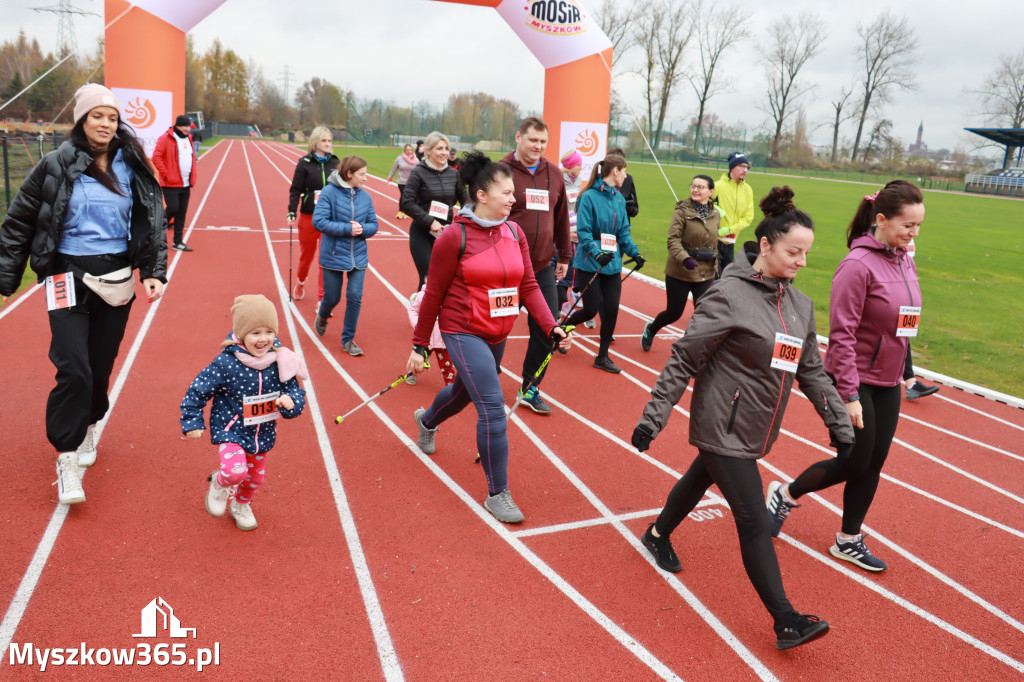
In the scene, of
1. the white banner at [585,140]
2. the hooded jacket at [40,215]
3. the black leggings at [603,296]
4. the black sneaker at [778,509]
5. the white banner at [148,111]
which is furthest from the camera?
the white banner at [585,140]

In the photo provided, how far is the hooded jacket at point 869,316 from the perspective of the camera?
3.55 metres

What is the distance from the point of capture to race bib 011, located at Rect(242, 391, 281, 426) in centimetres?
361

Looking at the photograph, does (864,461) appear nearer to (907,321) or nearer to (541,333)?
(907,321)

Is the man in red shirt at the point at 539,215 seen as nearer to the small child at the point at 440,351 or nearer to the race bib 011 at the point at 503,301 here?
the small child at the point at 440,351

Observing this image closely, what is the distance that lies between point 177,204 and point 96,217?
8.40 meters

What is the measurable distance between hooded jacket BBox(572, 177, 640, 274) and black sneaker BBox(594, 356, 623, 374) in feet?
3.23

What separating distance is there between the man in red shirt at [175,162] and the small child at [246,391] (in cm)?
823

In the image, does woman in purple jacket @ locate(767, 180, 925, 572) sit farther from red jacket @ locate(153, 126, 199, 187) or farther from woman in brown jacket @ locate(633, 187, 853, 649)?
red jacket @ locate(153, 126, 199, 187)

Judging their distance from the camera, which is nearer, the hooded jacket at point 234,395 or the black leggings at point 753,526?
the black leggings at point 753,526

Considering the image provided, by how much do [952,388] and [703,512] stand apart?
15.0 feet

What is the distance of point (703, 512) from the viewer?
4523 mm

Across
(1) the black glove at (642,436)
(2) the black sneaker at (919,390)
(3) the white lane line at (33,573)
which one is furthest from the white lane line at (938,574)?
(3) the white lane line at (33,573)

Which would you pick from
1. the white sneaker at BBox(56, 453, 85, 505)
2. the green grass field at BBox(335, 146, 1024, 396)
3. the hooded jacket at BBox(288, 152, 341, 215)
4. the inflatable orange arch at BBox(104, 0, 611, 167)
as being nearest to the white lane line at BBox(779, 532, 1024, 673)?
the white sneaker at BBox(56, 453, 85, 505)

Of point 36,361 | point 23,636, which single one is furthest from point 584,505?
point 36,361
